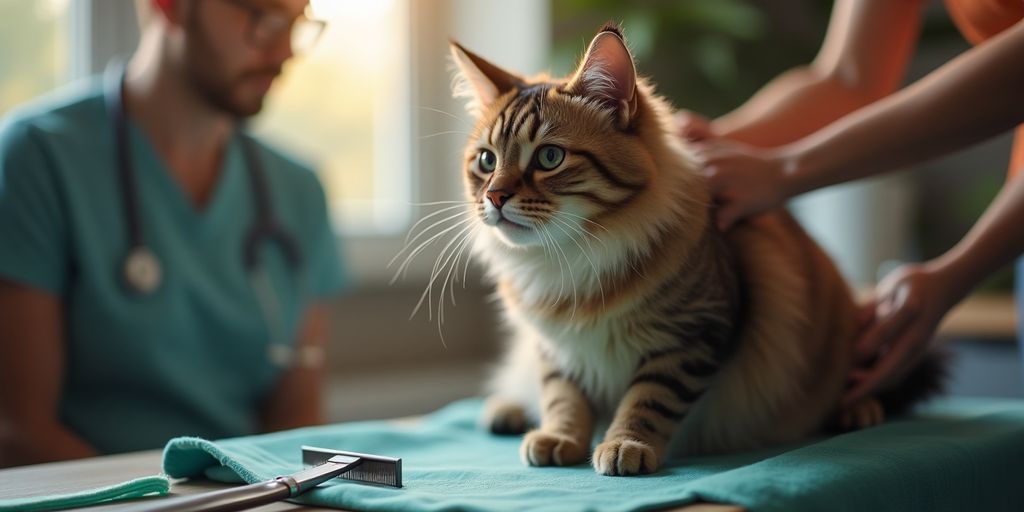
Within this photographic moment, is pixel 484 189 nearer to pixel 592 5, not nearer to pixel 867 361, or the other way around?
pixel 867 361

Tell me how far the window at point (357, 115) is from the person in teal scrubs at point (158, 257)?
1.97 ft

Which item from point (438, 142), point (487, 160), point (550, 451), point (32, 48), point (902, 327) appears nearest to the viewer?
point (550, 451)

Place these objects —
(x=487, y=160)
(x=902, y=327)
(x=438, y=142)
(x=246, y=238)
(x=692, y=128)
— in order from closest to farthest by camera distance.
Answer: (x=487, y=160)
(x=902, y=327)
(x=692, y=128)
(x=246, y=238)
(x=438, y=142)

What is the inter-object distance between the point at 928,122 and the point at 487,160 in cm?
52

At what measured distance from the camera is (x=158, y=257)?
1506 mm

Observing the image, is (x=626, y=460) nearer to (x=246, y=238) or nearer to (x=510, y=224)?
(x=510, y=224)

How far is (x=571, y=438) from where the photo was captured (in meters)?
0.98

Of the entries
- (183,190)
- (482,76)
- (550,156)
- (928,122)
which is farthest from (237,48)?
(928,122)

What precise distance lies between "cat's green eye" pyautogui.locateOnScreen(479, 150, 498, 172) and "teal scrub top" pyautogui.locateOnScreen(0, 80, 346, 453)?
0.73 m

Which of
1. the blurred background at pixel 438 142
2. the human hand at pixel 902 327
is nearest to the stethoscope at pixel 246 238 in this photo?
the blurred background at pixel 438 142

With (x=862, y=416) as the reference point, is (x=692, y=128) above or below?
above

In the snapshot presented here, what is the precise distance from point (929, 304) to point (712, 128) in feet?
1.37

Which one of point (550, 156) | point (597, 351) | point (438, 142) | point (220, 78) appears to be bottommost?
point (597, 351)

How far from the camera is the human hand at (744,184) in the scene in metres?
1.08
